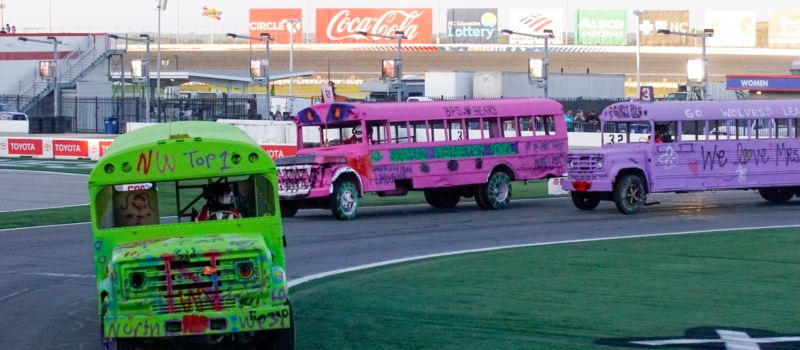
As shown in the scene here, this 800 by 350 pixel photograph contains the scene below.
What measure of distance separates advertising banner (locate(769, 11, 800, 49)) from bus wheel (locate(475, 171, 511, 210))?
111 metres

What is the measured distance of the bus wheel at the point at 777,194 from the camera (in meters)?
29.4

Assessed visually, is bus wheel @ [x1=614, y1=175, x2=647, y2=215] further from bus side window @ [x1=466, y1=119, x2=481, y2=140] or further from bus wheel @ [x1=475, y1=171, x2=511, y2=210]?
bus side window @ [x1=466, y1=119, x2=481, y2=140]

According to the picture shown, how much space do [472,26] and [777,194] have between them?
394 ft

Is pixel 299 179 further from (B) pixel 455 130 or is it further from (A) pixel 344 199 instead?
(B) pixel 455 130

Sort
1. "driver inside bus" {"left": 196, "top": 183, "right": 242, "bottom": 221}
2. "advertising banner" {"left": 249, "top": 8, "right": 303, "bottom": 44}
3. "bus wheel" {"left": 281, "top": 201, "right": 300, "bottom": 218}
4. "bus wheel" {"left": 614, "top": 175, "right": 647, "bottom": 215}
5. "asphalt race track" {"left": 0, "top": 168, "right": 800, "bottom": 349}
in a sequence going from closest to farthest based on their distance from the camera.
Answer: "driver inside bus" {"left": 196, "top": 183, "right": 242, "bottom": 221}
"asphalt race track" {"left": 0, "top": 168, "right": 800, "bottom": 349}
"bus wheel" {"left": 281, "top": 201, "right": 300, "bottom": 218}
"bus wheel" {"left": 614, "top": 175, "right": 647, "bottom": 215}
"advertising banner" {"left": 249, "top": 8, "right": 303, "bottom": 44}

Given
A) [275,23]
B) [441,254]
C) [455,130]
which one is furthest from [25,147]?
[275,23]

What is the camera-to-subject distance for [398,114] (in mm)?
26953

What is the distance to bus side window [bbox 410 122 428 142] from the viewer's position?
2728 centimetres

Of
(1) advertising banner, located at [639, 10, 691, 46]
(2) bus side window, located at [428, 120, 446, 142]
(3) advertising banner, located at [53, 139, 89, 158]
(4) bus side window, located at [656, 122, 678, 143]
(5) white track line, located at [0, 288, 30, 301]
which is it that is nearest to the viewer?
(5) white track line, located at [0, 288, 30, 301]

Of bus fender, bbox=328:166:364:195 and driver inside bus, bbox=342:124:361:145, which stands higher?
driver inside bus, bbox=342:124:361:145

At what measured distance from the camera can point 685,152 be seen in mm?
26906

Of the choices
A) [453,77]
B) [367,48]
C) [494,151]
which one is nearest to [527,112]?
[494,151]

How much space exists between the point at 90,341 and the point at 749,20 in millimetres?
129033

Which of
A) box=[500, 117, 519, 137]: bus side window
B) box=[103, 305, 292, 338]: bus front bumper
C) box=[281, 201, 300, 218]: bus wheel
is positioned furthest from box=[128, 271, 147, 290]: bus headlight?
box=[500, 117, 519, 137]: bus side window
